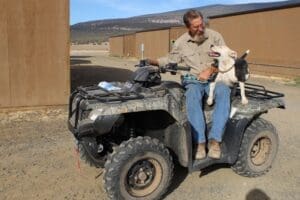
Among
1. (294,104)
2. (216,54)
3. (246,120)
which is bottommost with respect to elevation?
(294,104)

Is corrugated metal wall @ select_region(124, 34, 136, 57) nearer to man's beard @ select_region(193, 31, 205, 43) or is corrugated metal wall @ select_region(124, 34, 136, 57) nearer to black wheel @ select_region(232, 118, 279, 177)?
black wheel @ select_region(232, 118, 279, 177)

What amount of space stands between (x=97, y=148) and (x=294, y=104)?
8.76 m

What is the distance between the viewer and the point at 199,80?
5.69m

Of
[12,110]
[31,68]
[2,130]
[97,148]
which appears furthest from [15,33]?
[97,148]

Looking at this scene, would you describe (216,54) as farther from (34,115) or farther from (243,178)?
(34,115)

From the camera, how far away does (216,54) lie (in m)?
5.70

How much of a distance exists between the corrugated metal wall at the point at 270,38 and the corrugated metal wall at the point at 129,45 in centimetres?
1949

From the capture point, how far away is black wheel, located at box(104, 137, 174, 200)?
16.5ft

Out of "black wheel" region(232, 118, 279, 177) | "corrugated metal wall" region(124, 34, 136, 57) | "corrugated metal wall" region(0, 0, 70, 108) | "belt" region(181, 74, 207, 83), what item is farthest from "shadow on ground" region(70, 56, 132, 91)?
"corrugated metal wall" region(124, 34, 136, 57)

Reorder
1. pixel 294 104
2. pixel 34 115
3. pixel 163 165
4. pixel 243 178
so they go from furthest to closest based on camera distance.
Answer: pixel 294 104
pixel 34 115
pixel 243 178
pixel 163 165

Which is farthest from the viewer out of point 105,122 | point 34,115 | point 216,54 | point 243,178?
point 34,115

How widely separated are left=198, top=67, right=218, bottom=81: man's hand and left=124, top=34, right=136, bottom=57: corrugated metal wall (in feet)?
129

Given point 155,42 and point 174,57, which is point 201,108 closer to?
point 174,57

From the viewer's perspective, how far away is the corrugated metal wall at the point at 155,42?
34.4 meters
